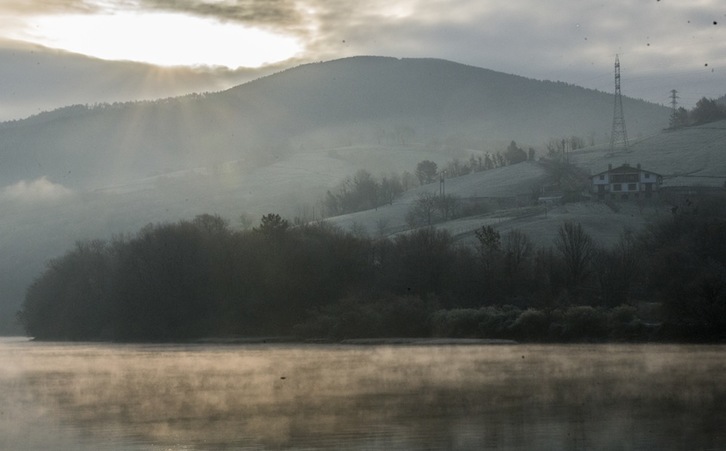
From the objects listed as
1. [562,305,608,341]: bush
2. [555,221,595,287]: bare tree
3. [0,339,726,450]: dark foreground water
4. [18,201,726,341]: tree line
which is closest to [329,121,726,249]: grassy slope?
[18,201,726,341]: tree line

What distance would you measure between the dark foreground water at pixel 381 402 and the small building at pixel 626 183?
330ft

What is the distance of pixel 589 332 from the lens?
74.5 m

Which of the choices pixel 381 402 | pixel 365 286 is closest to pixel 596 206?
pixel 365 286

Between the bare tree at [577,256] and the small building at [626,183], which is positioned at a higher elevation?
the small building at [626,183]

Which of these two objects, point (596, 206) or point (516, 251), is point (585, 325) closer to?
point (516, 251)

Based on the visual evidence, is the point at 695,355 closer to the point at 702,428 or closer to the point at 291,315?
the point at 702,428

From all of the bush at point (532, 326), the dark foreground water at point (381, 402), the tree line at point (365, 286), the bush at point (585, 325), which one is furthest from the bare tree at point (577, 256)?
the dark foreground water at point (381, 402)

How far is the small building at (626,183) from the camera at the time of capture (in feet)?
527

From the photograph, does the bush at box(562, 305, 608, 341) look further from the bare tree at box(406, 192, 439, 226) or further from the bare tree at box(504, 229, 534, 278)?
the bare tree at box(406, 192, 439, 226)

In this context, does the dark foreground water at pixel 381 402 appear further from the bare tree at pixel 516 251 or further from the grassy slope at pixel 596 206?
the grassy slope at pixel 596 206

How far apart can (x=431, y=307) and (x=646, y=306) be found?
→ 16.4 metres

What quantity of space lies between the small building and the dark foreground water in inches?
3964

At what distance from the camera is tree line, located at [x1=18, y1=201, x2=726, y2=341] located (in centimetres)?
8112

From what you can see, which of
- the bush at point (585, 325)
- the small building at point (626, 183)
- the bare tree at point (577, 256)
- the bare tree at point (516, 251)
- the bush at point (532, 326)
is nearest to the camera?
the bush at point (585, 325)
